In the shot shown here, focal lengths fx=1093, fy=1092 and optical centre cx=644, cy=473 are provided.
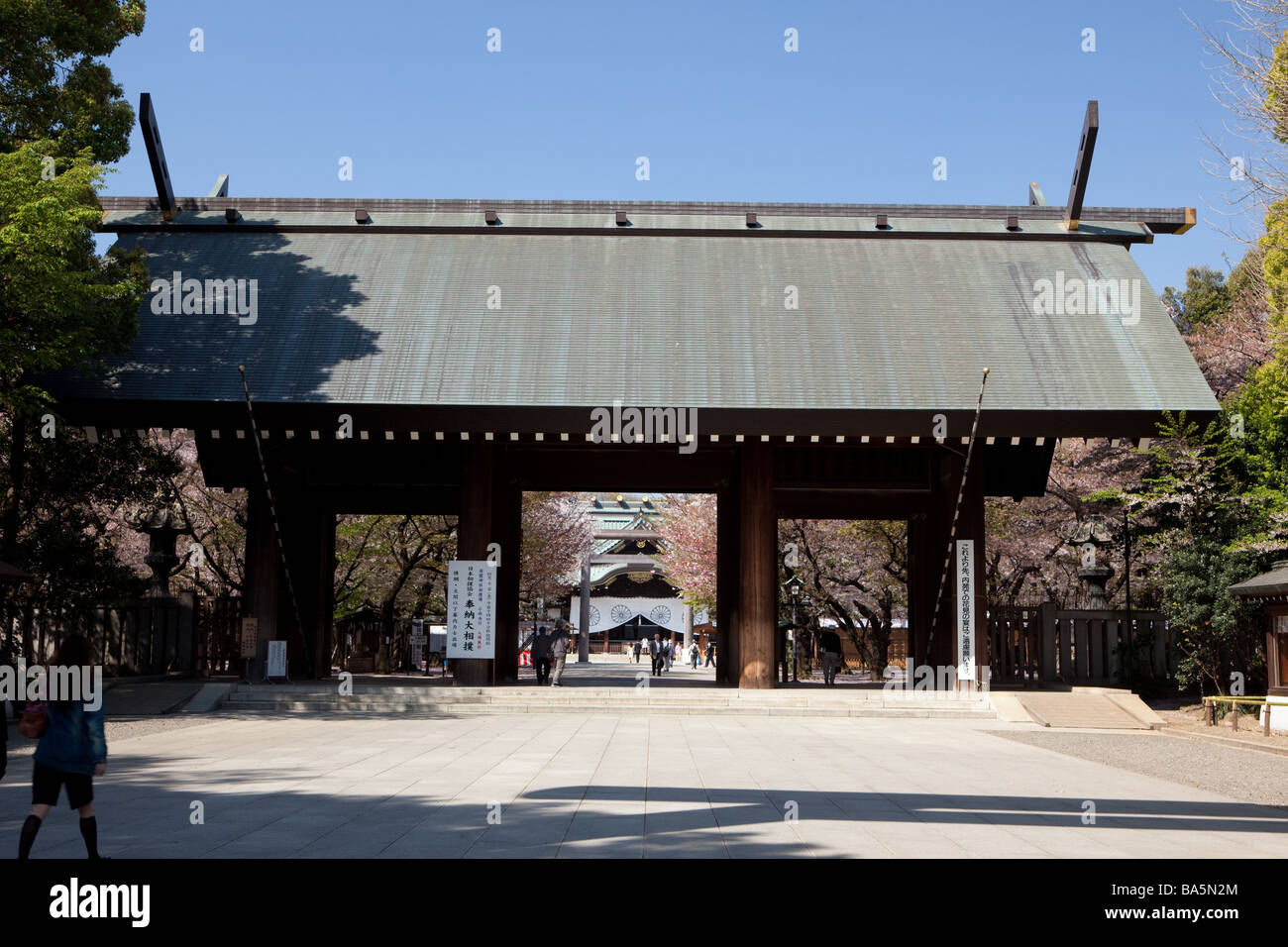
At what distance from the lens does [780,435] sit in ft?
66.1

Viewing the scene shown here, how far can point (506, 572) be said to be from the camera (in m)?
23.1

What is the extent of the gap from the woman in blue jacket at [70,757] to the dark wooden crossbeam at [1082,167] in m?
22.4

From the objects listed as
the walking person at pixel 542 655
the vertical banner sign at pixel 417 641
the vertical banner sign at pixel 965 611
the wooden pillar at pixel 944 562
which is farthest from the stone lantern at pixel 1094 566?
the vertical banner sign at pixel 417 641

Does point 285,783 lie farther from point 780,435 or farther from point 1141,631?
point 1141,631

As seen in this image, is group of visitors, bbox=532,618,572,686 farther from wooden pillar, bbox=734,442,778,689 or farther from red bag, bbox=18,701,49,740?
red bag, bbox=18,701,49,740

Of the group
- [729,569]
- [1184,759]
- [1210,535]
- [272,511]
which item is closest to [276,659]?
[272,511]

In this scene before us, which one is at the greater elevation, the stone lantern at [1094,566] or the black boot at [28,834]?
the stone lantern at [1094,566]

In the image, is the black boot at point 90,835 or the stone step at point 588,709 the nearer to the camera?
the black boot at point 90,835

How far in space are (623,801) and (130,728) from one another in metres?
10.3

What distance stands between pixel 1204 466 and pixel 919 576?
19.9 ft

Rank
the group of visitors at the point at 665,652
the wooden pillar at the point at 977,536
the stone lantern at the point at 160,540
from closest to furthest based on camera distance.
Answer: the wooden pillar at the point at 977,536
the stone lantern at the point at 160,540
the group of visitors at the point at 665,652

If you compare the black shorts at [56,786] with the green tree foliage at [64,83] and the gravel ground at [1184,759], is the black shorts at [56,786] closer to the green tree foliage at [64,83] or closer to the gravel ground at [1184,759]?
the gravel ground at [1184,759]

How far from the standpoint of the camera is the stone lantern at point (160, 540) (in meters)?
22.5
